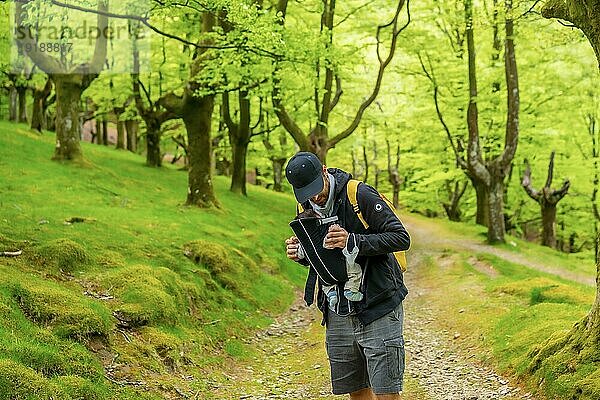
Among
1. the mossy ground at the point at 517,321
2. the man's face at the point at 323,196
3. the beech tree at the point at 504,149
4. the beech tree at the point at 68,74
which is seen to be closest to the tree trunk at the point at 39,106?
the beech tree at the point at 68,74

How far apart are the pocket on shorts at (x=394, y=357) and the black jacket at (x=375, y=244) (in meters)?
0.22

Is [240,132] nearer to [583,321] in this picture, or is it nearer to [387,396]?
[583,321]

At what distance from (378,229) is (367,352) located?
88 cm

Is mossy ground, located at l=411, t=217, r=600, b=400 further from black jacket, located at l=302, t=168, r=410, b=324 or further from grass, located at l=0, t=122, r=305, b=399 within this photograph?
grass, located at l=0, t=122, r=305, b=399

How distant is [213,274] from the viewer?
1253cm

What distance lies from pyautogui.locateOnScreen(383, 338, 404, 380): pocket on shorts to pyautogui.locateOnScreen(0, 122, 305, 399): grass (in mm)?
3181

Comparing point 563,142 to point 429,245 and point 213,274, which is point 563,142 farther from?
point 213,274

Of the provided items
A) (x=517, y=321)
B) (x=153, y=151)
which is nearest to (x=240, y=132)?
(x=153, y=151)

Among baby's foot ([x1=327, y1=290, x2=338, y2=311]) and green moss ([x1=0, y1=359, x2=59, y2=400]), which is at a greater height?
baby's foot ([x1=327, y1=290, x2=338, y2=311])

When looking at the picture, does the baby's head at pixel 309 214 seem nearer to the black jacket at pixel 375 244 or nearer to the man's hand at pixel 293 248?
the black jacket at pixel 375 244

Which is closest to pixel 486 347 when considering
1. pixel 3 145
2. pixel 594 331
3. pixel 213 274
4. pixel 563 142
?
pixel 594 331

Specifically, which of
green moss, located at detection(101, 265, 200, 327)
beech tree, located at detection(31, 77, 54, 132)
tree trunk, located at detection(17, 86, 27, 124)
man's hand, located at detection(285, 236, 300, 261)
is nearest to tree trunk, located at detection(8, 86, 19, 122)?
tree trunk, located at detection(17, 86, 27, 124)

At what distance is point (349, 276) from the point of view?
4504mm

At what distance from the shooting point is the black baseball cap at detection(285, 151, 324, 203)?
4.45 m
